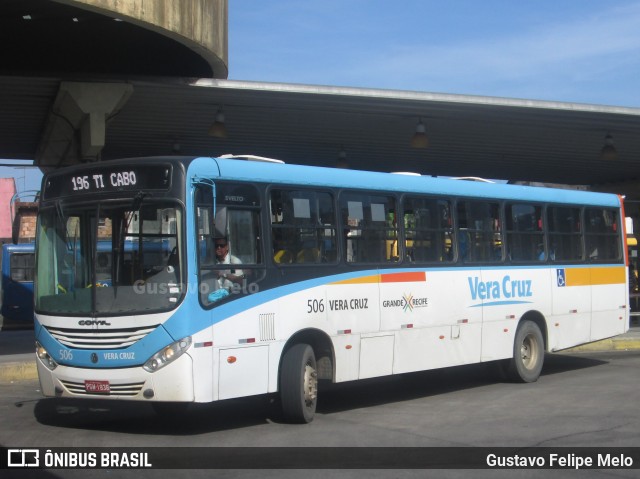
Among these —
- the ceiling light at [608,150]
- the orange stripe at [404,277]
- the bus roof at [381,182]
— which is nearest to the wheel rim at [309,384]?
the orange stripe at [404,277]

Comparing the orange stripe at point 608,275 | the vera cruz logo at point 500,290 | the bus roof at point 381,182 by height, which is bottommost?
the vera cruz logo at point 500,290

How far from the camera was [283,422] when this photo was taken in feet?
36.7

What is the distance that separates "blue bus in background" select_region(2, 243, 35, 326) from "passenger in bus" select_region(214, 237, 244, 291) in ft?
87.8

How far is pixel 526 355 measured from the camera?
613 inches

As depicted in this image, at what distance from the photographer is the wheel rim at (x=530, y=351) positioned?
51.0 feet

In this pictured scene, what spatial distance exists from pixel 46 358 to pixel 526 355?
8.33 meters

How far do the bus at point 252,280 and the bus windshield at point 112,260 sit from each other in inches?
0.8

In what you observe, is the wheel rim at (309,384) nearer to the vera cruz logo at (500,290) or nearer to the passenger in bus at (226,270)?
the passenger in bus at (226,270)

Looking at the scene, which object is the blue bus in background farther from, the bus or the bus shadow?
the bus

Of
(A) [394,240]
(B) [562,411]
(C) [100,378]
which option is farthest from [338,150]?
(C) [100,378]

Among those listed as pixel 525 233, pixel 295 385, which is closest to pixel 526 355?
pixel 525 233

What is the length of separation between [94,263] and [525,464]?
5.13m

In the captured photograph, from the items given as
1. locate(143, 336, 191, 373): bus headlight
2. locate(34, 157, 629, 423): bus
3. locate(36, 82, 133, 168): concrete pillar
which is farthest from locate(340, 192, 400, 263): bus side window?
locate(36, 82, 133, 168): concrete pillar

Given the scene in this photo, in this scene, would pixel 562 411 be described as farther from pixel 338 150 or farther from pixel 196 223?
pixel 338 150
